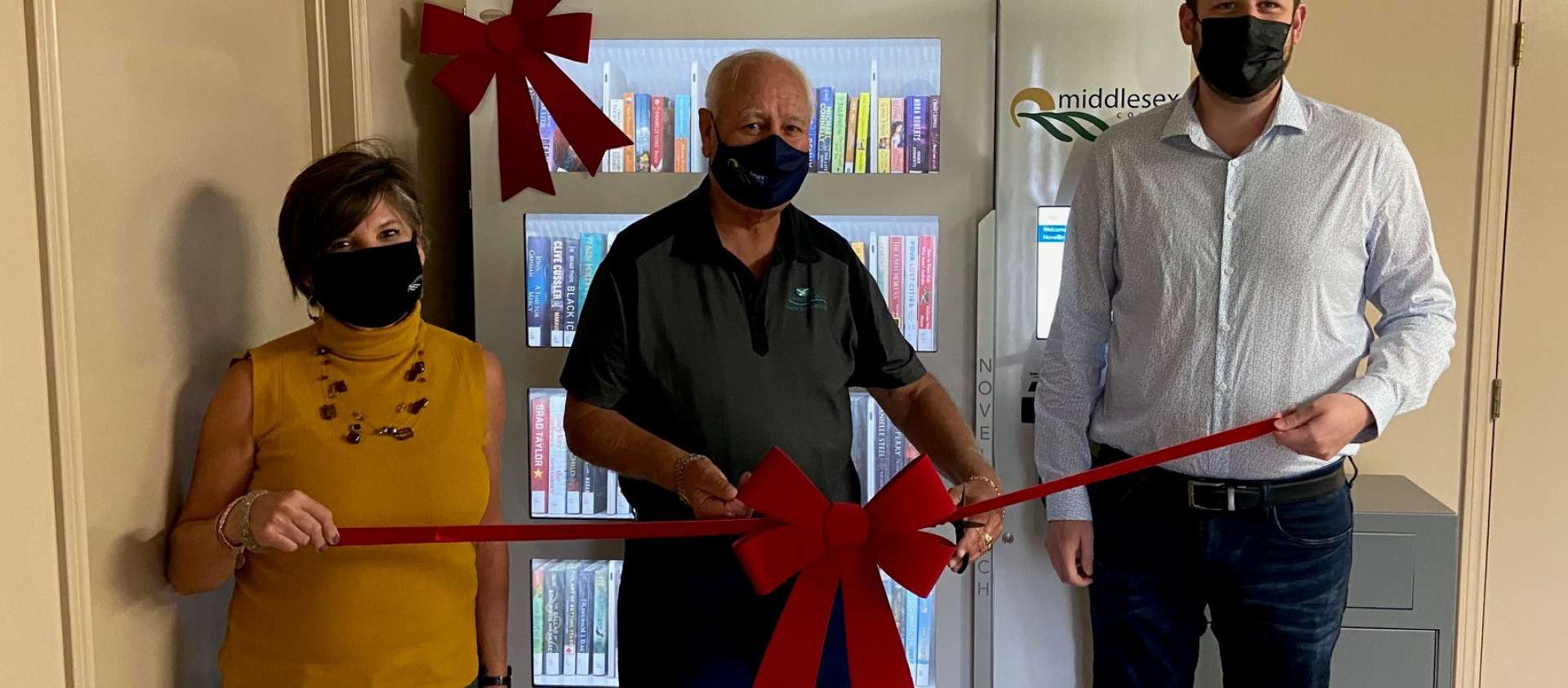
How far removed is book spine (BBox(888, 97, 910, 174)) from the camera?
2.83m

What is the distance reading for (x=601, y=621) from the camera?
9.95ft

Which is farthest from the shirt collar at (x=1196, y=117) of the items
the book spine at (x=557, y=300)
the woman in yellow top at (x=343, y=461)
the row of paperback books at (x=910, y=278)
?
the book spine at (x=557, y=300)

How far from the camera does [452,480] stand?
1.71 metres

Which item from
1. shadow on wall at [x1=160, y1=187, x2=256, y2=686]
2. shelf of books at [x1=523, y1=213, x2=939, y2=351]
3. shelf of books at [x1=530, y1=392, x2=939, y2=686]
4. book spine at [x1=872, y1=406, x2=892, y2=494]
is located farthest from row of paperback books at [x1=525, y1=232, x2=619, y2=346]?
shadow on wall at [x1=160, y1=187, x2=256, y2=686]

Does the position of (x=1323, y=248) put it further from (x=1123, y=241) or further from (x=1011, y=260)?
(x=1011, y=260)

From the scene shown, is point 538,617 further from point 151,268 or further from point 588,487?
point 151,268

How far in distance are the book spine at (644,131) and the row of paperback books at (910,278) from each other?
578mm

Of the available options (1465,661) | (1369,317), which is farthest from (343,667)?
(1465,661)

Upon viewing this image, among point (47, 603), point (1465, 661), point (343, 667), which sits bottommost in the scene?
point (1465, 661)

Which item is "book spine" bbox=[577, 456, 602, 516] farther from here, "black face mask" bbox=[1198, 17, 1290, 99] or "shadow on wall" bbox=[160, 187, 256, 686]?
"black face mask" bbox=[1198, 17, 1290, 99]

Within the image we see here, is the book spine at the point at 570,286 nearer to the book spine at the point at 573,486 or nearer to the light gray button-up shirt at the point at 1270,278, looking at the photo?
the book spine at the point at 573,486

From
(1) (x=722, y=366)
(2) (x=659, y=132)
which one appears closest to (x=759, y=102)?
(1) (x=722, y=366)

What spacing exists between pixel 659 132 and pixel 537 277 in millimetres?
475

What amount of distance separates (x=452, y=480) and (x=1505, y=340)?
261cm
